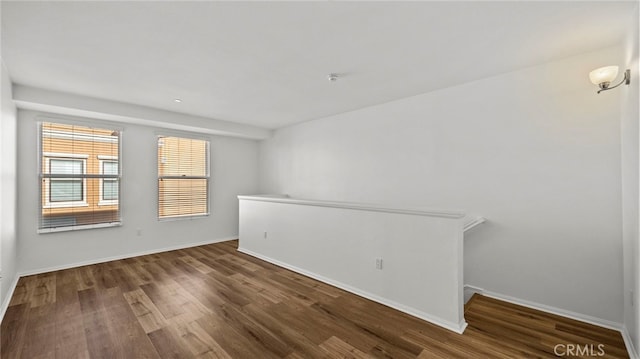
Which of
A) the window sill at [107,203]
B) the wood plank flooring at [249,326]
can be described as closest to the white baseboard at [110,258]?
the wood plank flooring at [249,326]

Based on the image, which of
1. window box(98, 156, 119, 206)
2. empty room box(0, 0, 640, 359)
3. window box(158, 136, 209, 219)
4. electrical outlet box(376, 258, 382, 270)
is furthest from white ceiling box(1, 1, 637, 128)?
electrical outlet box(376, 258, 382, 270)

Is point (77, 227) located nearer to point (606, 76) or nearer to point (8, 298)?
point (8, 298)

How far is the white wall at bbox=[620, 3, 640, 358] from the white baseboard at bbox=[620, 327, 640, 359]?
0.04 meters

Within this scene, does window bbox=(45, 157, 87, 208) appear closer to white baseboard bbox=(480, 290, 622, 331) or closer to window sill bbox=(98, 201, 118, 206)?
window sill bbox=(98, 201, 118, 206)

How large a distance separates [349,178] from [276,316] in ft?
8.48

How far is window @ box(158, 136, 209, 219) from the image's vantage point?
5125 millimetres

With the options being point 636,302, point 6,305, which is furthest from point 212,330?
point 636,302

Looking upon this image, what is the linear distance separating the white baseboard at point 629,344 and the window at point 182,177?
617 cm

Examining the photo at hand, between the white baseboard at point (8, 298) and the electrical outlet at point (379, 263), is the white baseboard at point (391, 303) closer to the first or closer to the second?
the electrical outlet at point (379, 263)

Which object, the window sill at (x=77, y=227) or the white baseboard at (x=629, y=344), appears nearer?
the white baseboard at (x=629, y=344)

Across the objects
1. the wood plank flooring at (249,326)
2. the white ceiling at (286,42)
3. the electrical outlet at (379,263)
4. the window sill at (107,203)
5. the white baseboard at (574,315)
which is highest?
the white ceiling at (286,42)

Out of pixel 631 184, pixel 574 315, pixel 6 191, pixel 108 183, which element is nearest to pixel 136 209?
pixel 108 183

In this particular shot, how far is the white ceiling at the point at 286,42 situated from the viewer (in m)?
1.85

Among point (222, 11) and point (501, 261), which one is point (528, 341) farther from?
point (222, 11)
